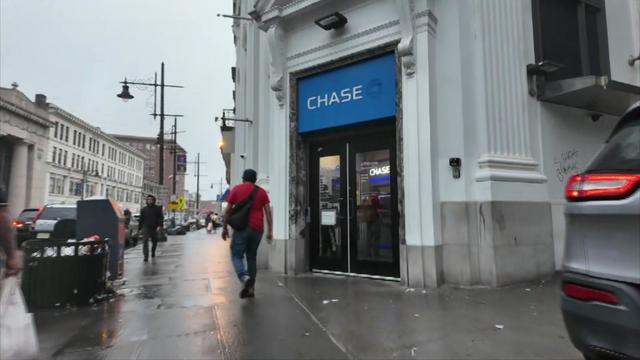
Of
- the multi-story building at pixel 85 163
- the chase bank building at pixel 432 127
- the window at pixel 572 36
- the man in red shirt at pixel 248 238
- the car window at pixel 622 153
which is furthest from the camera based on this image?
the multi-story building at pixel 85 163

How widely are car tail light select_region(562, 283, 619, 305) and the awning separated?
591 cm

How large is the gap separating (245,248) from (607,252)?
16.1 ft

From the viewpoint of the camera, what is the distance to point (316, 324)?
16.2 feet

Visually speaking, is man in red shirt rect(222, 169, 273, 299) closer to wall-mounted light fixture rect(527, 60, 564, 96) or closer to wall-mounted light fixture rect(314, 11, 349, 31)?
wall-mounted light fixture rect(314, 11, 349, 31)

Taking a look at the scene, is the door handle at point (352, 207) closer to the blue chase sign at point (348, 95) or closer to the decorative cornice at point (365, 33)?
the blue chase sign at point (348, 95)

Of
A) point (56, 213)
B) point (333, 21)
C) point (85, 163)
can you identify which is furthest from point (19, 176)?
point (333, 21)

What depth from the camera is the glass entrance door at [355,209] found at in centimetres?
759

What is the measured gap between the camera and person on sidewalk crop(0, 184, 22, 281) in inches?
116

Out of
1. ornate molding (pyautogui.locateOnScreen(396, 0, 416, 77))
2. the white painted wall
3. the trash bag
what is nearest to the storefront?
ornate molding (pyautogui.locateOnScreen(396, 0, 416, 77))

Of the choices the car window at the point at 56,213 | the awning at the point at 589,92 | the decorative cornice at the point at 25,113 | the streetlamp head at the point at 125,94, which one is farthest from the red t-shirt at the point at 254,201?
the decorative cornice at the point at 25,113

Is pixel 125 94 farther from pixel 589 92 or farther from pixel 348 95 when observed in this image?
pixel 589 92

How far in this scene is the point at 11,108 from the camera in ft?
178

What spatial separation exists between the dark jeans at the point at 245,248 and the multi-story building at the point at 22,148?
186ft

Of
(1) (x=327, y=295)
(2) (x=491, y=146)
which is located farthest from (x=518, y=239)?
(1) (x=327, y=295)
